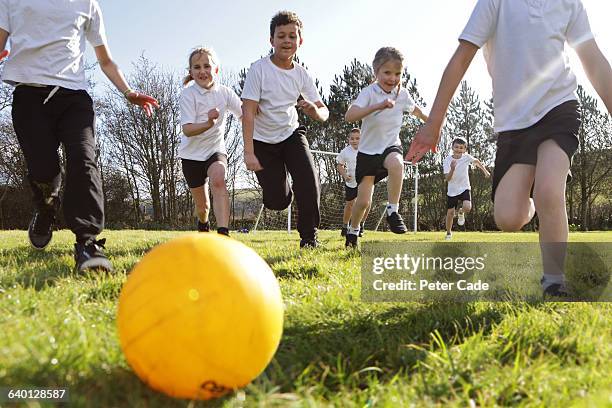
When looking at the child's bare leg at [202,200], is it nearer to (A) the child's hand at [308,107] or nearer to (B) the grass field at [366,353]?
(A) the child's hand at [308,107]

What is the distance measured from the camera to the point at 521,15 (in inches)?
128

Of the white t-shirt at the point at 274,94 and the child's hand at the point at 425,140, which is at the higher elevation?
the white t-shirt at the point at 274,94

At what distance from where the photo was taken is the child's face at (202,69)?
18.4ft

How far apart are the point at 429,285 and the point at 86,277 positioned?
229 centimetres

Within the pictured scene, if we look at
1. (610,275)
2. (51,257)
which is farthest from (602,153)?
(51,257)

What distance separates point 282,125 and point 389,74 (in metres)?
1.52

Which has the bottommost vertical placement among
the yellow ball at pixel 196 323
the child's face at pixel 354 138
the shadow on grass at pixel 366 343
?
the shadow on grass at pixel 366 343

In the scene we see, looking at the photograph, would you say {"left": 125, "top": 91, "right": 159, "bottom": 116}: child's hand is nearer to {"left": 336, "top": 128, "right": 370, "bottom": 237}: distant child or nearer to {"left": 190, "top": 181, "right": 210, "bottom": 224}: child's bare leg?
{"left": 190, "top": 181, "right": 210, "bottom": 224}: child's bare leg

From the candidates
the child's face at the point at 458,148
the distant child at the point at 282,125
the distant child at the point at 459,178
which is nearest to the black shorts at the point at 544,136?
the distant child at the point at 282,125

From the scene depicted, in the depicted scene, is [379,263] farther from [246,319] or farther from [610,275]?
[246,319]

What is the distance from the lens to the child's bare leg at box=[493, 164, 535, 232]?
3193 mm

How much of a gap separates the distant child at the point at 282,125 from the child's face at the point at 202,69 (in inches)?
33.7

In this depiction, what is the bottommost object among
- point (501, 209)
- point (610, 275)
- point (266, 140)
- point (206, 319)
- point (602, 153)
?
point (610, 275)

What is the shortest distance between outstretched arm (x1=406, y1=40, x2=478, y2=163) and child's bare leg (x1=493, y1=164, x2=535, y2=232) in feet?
2.09
